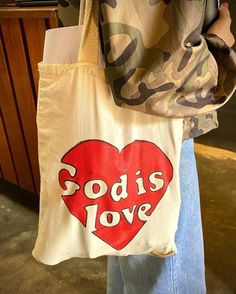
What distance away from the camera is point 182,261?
0.71m

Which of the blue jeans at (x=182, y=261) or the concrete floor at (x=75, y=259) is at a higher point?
the blue jeans at (x=182, y=261)

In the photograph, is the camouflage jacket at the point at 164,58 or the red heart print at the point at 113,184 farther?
the red heart print at the point at 113,184

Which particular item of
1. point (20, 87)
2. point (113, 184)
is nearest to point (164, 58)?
point (113, 184)

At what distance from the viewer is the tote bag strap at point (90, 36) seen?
46 centimetres

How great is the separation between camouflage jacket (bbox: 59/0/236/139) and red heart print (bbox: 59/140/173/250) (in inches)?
3.8

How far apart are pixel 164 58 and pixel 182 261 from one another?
46cm

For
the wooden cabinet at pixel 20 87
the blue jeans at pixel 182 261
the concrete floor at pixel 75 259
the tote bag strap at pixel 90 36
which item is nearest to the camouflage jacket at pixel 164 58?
the tote bag strap at pixel 90 36

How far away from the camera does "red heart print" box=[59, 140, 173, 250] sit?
1.76 ft

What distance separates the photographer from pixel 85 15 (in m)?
0.46

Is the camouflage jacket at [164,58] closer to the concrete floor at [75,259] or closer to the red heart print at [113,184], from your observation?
the red heart print at [113,184]

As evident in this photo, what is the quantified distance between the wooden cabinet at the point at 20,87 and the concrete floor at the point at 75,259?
6.2 inches

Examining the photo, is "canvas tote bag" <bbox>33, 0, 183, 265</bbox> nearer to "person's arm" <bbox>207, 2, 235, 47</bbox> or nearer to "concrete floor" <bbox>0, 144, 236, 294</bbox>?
"person's arm" <bbox>207, 2, 235, 47</bbox>

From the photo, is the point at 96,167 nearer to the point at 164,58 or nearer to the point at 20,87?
the point at 164,58

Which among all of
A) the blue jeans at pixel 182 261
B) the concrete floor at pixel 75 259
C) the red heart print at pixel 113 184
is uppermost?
the red heart print at pixel 113 184
